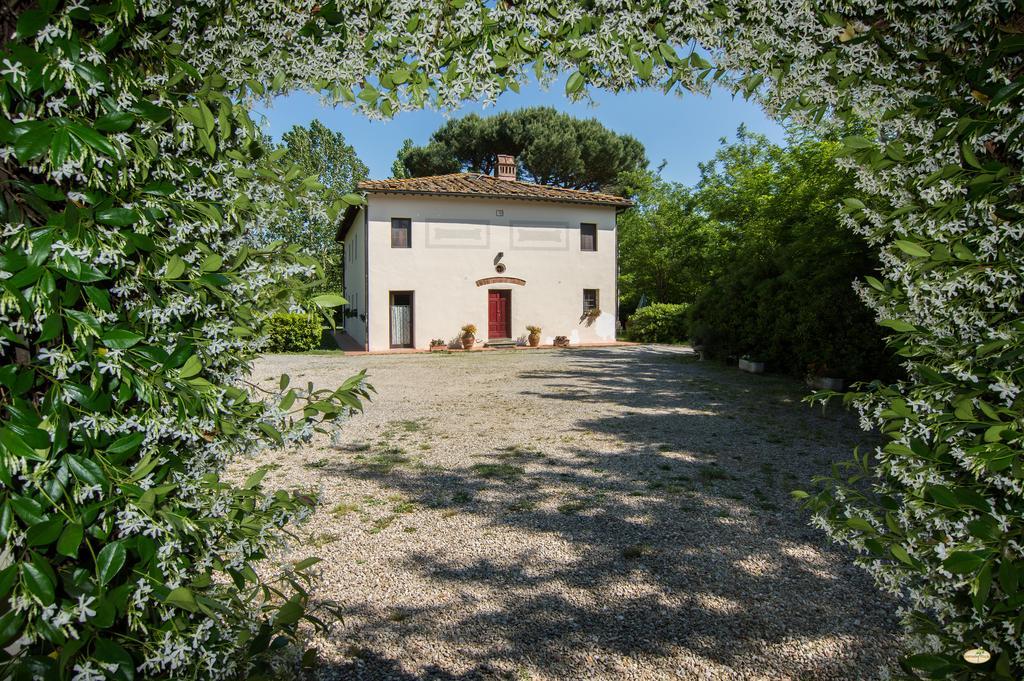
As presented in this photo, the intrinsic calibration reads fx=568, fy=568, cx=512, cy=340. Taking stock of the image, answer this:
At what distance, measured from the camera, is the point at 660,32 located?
1.75 meters

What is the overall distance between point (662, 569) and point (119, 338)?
330 cm

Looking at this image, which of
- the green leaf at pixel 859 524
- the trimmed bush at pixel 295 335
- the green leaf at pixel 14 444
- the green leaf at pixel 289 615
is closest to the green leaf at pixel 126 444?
the green leaf at pixel 14 444

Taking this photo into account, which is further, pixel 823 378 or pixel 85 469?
pixel 823 378

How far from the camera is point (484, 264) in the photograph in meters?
21.0

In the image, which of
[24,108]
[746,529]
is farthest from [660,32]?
[746,529]

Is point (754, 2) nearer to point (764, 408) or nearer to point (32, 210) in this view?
point (32, 210)

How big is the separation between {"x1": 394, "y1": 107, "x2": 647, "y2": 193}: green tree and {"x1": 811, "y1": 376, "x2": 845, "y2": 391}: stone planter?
23953 mm

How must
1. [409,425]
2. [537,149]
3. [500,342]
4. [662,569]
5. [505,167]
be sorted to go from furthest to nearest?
[537,149] < [505,167] < [500,342] < [409,425] < [662,569]

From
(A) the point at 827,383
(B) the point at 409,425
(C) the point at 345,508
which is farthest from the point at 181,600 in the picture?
(A) the point at 827,383

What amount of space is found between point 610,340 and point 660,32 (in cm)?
2140

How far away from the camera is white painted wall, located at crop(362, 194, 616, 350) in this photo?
781 inches

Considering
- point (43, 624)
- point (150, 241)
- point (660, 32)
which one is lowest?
point (43, 624)

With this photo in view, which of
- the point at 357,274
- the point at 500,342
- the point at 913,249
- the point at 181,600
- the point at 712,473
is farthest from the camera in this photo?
the point at 357,274

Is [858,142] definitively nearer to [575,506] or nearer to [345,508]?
[575,506]
